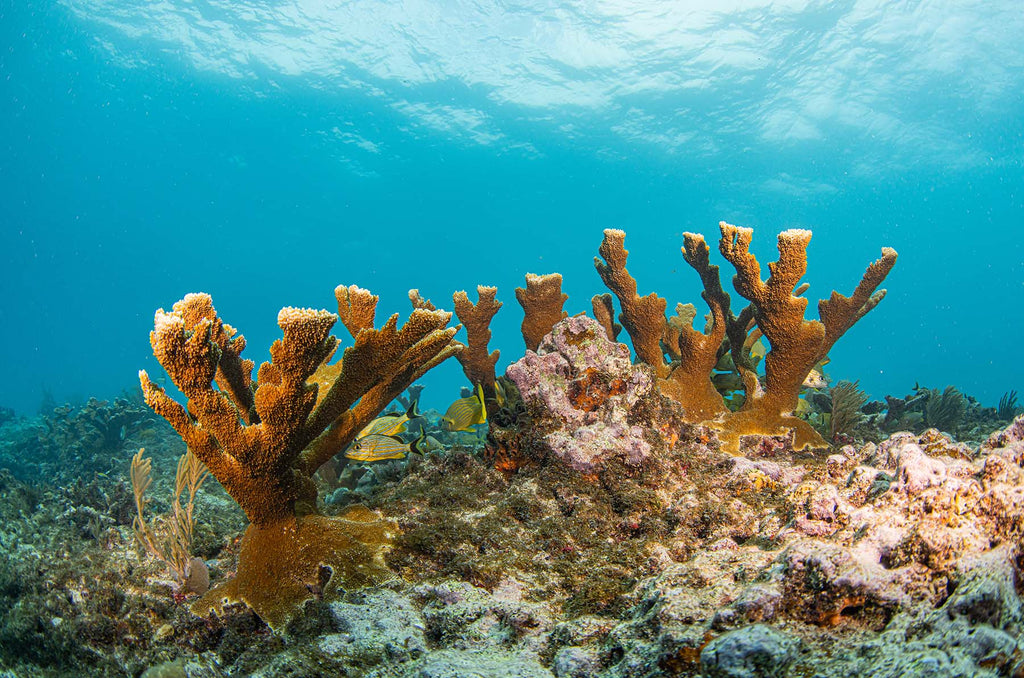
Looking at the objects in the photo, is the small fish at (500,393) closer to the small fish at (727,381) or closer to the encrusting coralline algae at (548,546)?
the encrusting coralline algae at (548,546)

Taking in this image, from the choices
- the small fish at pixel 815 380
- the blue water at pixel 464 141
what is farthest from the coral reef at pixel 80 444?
the blue water at pixel 464 141

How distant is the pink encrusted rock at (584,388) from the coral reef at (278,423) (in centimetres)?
105

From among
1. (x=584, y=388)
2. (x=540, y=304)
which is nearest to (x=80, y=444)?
(x=540, y=304)

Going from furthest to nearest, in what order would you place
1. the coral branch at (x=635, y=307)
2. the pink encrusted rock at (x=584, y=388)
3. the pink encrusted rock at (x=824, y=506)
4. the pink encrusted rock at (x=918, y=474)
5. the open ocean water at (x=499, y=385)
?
1. the coral branch at (x=635, y=307)
2. the pink encrusted rock at (x=584, y=388)
3. the pink encrusted rock at (x=824, y=506)
4. the pink encrusted rock at (x=918, y=474)
5. the open ocean water at (x=499, y=385)

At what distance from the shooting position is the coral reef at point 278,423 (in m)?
2.04

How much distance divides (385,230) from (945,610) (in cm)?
8007

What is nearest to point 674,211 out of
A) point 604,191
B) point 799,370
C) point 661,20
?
point 604,191

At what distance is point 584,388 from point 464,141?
46907 millimetres

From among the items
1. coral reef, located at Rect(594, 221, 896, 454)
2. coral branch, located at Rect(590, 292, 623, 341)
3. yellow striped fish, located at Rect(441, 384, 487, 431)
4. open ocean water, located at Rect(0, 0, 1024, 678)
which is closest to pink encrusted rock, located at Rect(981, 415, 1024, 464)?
open ocean water, located at Rect(0, 0, 1024, 678)

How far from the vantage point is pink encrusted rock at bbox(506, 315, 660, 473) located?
3.03m

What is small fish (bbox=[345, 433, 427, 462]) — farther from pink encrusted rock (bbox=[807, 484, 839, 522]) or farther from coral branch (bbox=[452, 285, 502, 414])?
pink encrusted rock (bbox=[807, 484, 839, 522])

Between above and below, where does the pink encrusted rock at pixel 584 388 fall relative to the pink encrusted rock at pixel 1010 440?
above

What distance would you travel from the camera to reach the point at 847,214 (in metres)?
63.9

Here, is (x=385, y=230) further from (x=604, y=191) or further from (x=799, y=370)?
(x=799, y=370)
